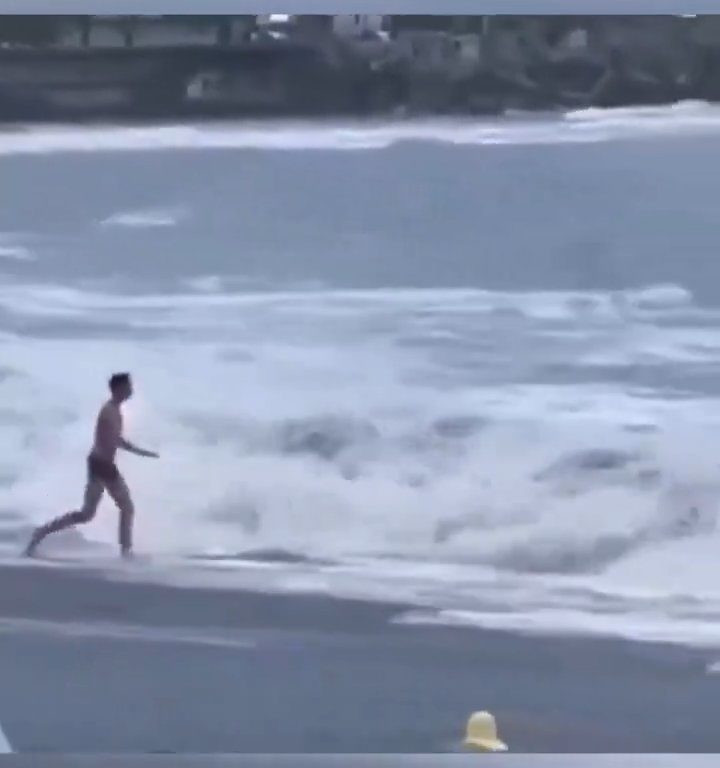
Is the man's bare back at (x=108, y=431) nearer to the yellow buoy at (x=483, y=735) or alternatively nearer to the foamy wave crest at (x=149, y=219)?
the foamy wave crest at (x=149, y=219)

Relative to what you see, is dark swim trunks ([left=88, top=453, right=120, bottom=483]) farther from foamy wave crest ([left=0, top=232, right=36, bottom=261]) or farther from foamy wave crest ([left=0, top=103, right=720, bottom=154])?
foamy wave crest ([left=0, top=103, right=720, bottom=154])

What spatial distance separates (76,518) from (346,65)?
92cm

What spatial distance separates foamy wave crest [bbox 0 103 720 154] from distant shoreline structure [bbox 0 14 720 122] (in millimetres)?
21

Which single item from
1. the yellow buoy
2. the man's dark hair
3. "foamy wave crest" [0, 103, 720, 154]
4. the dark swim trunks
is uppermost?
"foamy wave crest" [0, 103, 720, 154]

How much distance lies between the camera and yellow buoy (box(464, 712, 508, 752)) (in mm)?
2010

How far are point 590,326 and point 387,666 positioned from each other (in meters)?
0.68

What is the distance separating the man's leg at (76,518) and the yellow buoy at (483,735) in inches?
29.3

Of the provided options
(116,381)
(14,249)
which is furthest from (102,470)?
(14,249)

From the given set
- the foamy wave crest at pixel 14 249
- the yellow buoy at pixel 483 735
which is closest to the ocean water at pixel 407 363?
the foamy wave crest at pixel 14 249

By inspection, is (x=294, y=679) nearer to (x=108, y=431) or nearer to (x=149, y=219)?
(x=108, y=431)

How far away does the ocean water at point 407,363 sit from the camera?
205 cm

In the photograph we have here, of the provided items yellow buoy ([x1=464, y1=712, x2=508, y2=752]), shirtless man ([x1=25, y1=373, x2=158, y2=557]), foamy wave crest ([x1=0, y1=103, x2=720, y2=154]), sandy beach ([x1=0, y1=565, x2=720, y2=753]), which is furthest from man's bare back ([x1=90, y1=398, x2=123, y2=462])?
yellow buoy ([x1=464, y1=712, x2=508, y2=752])

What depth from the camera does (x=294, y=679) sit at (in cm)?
204

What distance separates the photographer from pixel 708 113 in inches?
82.2
